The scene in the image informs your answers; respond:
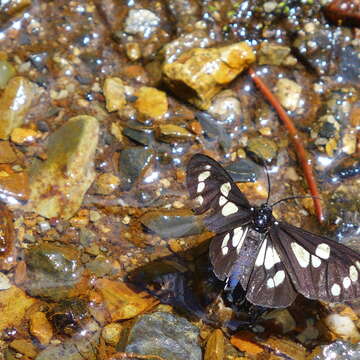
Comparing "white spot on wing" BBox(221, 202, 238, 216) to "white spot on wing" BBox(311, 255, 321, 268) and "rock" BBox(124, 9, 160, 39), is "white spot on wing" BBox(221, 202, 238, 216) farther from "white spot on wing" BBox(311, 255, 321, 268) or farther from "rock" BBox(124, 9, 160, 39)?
"rock" BBox(124, 9, 160, 39)

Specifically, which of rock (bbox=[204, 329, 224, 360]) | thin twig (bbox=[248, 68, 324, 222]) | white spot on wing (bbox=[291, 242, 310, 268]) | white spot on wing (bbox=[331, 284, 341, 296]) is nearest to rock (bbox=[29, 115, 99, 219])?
rock (bbox=[204, 329, 224, 360])

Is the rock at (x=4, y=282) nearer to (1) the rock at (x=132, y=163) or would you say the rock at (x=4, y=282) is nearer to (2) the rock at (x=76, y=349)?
(2) the rock at (x=76, y=349)

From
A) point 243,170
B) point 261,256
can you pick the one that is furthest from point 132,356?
point 243,170

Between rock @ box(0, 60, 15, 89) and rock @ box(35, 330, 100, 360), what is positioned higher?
rock @ box(0, 60, 15, 89)

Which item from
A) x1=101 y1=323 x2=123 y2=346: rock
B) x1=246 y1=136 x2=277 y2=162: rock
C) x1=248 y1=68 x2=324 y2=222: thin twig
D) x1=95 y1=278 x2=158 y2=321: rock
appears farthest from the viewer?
x1=246 y1=136 x2=277 y2=162: rock

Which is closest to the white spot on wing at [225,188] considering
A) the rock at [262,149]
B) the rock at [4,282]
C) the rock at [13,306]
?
the rock at [262,149]

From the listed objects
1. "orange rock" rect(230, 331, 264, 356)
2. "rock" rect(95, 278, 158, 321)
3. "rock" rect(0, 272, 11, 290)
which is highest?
"rock" rect(0, 272, 11, 290)

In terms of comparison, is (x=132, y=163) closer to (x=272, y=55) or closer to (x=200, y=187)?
(x=200, y=187)
